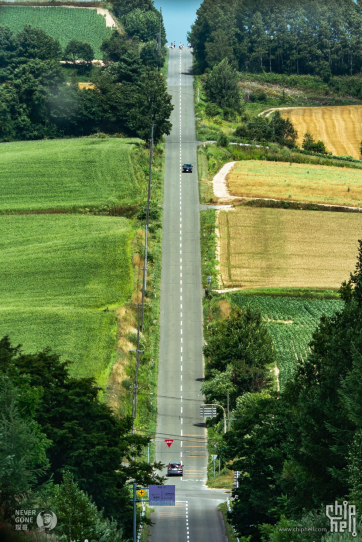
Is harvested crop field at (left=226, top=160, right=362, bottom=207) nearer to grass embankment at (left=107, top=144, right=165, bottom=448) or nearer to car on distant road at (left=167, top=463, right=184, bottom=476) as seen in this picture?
grass embankment at (left=107, top=144, right=165, bottom=448)

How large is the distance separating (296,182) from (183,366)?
179ft

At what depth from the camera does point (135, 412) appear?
3484 inches

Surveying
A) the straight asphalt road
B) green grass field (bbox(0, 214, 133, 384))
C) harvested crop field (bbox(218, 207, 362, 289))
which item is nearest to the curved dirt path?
the straight asphalt road

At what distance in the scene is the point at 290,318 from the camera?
11144 cm

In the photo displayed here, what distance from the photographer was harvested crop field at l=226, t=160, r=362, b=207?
142750 mm

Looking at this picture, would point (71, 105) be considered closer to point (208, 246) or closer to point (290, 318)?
point (208, 246)

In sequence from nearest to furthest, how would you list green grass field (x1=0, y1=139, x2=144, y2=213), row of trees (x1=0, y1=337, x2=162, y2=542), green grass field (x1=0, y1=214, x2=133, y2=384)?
1. row of trees (x1=0, y1=337, x2=162, y2=542)
2. green grass field (x1=0, y1=214, x2=133, y2=384)
3. green grass field (x1=0, y1=139, x2=144, y2=213)

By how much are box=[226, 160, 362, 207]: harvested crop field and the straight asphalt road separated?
7536 mm

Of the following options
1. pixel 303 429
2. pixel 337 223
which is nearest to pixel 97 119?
pixel 337 223

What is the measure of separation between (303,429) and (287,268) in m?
69.1

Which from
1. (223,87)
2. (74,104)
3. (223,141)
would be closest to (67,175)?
(74,104)

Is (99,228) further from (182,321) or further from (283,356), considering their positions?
(283,356)

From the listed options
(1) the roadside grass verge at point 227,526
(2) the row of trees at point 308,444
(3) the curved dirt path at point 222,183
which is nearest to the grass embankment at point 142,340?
(3) the curved dirt path at point 222,183

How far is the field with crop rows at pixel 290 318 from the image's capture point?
103062 millimetres
